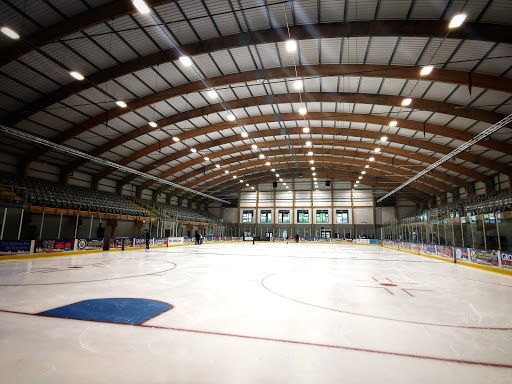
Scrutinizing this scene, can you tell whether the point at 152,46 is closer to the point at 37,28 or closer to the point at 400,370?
the point at 37,28

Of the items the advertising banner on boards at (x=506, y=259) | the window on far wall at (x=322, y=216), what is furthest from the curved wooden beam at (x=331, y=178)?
the advertising banner on boards at (x=506, y=259)

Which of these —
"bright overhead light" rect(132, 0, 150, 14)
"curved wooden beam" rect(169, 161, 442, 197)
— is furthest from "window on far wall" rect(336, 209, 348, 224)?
"bright overhead light" rect(132, 0, 150, 14)

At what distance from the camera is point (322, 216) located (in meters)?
44.5

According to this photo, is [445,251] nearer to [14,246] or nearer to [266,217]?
[14,246]

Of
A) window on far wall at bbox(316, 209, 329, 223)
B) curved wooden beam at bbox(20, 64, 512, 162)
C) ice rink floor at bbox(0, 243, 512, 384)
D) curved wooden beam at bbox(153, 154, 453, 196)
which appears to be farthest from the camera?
window on far wall at bbox(316, 209, 329, 223)

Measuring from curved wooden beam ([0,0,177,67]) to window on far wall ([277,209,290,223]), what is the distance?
3894 cm

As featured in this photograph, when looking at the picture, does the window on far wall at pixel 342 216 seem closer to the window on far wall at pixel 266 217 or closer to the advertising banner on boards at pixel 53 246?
the window on far wall at pixel 266 217

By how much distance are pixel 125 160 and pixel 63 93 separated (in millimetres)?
10711

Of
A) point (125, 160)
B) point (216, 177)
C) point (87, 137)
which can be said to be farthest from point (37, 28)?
point (216, 177)

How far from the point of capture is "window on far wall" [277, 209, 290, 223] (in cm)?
4597

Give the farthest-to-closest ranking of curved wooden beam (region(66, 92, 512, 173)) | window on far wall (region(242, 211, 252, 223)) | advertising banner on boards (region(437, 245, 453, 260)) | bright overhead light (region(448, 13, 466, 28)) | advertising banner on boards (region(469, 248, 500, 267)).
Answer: window on far wall (region(242, 211, 252, 223)) → curved wooden beam (region(66, 92, 512, 173)) → advertising banner on boards (region(437, 245, 453, 260)) → advertising banner on boards (region(469, 248, 500, 267)) → bright overhead light (region(448, 13, 466, 28))

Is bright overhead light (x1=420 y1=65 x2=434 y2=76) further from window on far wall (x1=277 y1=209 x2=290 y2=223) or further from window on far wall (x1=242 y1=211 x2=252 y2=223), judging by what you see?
window on far wall (x1=242 y1=211 x2=252 y2=223)

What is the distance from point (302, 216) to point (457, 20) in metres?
37.3

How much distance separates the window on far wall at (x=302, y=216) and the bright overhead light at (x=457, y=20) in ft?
121
